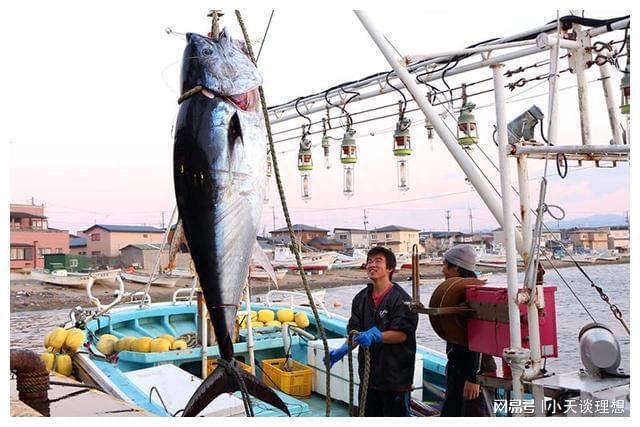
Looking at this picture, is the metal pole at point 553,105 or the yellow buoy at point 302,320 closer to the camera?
the metal pole at point 553,105

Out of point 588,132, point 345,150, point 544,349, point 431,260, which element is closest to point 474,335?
point 544,349

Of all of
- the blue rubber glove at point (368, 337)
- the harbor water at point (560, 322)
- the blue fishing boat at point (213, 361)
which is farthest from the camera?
the harbor water at point (560, 322)

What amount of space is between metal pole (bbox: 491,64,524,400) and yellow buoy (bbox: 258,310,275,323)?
180 inches

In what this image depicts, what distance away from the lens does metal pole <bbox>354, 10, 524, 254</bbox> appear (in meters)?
2.75

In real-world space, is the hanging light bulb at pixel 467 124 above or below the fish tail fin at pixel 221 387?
above

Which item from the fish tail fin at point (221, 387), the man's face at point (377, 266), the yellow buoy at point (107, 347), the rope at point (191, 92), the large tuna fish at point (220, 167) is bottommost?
the yellow buoy at point (107, 347)

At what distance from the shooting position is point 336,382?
5000 millimetres

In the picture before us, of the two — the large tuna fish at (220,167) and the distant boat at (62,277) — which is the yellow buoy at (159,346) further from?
the distant boat at (62,277)

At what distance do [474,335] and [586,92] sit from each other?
4.99ft

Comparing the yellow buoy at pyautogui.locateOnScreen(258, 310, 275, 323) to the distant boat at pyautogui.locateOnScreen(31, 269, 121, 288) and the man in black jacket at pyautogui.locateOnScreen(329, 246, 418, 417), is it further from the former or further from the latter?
the distant boat at pyautogui.locateOnScreen(31, 269, 121, 288)

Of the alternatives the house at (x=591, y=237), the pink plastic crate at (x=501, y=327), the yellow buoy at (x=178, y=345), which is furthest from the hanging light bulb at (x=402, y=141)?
the house at (x=591, y=237)

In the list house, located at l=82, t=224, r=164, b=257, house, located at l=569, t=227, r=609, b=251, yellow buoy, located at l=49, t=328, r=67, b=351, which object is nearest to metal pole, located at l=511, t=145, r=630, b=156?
yellow buoy, located at l=49, t=328, r=67, b=351

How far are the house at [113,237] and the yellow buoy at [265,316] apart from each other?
14441mm

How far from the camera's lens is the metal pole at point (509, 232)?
2.61m
